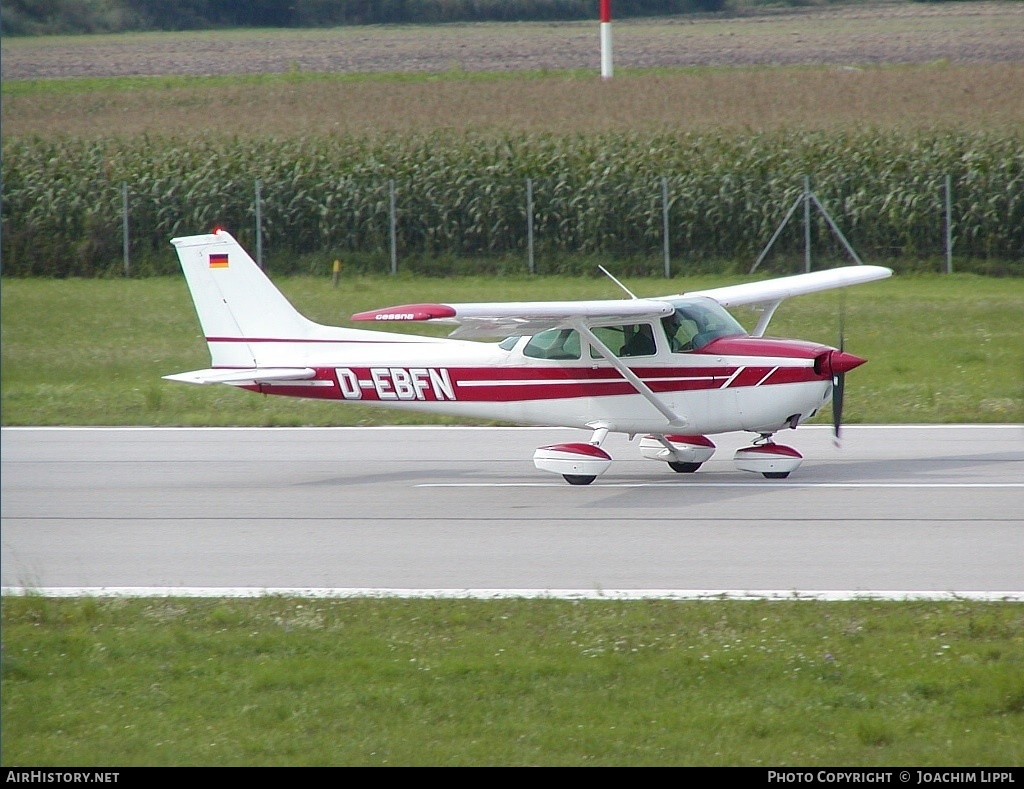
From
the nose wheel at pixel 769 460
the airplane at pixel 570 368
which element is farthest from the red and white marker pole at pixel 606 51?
the nose wheel at pixel 769 460

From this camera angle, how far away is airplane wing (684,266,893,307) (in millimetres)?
13109

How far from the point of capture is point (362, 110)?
3133 centimetres

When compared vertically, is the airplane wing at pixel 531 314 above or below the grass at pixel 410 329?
above

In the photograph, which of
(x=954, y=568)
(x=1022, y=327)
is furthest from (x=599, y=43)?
(x=954, y=568)

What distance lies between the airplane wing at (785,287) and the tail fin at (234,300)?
414 centimetres

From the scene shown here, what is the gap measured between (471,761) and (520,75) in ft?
67.1

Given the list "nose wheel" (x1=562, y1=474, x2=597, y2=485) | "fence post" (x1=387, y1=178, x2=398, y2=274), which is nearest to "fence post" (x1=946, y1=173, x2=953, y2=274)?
"fence post" (x1=387, y1=178, x2=398, y2=274)

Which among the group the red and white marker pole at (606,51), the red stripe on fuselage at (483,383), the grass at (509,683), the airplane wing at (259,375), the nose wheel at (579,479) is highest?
the red and white marker pole at (606,51)

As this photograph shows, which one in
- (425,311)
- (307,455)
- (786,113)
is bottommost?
(307,455)

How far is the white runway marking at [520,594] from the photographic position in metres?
7.81

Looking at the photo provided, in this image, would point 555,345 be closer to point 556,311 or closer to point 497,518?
point 556,311

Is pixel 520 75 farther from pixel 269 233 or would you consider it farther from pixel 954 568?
pixel 954 568

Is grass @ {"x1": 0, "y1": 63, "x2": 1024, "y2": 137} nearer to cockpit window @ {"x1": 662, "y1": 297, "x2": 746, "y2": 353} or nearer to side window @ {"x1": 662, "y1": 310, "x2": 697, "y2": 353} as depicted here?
cockpit window @ {"x1": 662, "y1": 297, "x2": 746, "y2": 353}

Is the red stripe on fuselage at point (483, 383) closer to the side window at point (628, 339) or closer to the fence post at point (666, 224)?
the side window at point (628, 339)
